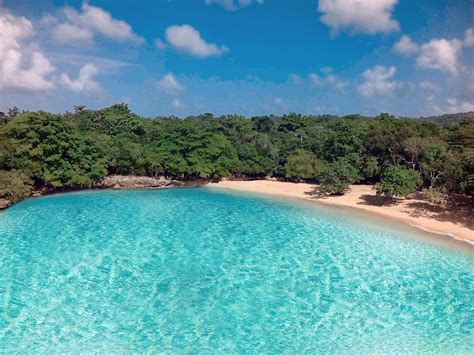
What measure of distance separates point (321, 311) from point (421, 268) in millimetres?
6833

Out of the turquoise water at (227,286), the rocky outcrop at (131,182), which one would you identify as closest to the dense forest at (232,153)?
the rocky outcrop at (131,182)

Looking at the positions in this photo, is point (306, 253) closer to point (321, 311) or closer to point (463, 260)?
point (321, 311)

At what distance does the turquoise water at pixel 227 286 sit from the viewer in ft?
38.0

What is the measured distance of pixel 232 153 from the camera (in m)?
42.2

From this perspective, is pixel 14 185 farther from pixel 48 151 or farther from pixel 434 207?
pixel 434 207

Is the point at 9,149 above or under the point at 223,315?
above

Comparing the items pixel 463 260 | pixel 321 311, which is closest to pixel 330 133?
pixel 463 260

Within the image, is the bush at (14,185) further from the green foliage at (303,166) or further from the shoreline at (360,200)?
the green foliage at (303,166)

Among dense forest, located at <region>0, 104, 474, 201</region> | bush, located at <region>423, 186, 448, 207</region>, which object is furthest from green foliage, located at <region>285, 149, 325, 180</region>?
bush, located at <region>423, 186, 448, 207</region>

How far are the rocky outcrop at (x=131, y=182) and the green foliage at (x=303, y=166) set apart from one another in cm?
1322

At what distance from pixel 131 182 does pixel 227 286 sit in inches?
1010

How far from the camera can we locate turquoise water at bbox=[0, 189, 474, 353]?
38.0 feet

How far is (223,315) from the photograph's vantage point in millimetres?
13016

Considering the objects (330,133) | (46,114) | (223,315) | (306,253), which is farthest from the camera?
(330,133)
